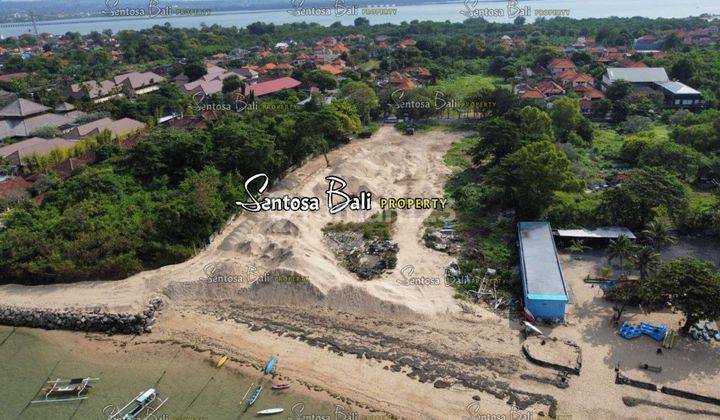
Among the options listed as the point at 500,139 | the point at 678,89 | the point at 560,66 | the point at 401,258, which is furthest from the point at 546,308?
the point at 560,66

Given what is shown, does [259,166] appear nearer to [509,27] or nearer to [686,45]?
[686,45]

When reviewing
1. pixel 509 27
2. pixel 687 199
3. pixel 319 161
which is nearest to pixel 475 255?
pixel 687 199

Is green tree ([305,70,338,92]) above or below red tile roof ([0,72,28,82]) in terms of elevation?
above

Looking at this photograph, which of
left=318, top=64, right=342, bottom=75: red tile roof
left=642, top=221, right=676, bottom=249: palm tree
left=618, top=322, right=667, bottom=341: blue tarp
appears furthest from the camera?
left=318, top=64, right=342, bottom=75: red tile roof

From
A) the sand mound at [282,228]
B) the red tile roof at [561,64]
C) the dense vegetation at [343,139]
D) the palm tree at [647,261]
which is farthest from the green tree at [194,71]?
the palm tree at [647,261]

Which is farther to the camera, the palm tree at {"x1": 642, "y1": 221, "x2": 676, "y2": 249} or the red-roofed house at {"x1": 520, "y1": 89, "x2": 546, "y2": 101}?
the red-roofed house at {"x1": 520, "y1": 89, "x2": 546, "y2": 101}

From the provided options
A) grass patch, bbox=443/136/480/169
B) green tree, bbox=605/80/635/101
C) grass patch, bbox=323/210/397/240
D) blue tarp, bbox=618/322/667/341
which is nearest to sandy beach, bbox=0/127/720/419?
blue tarp, bbox=618/322/667/341

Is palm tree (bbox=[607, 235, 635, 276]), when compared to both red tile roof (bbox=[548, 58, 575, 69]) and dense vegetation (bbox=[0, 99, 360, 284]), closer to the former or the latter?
dense vegetation (bbox=[0, 99, 360, 284])

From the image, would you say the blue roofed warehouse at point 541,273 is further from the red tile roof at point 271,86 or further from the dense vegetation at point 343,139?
the red tile roof at point 271,86

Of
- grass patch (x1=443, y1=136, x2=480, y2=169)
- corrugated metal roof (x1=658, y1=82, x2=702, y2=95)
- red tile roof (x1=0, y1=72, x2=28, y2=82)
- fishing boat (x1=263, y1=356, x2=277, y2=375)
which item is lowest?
fishing boat (x1=263, y1=356, x2=277, y2=375)
